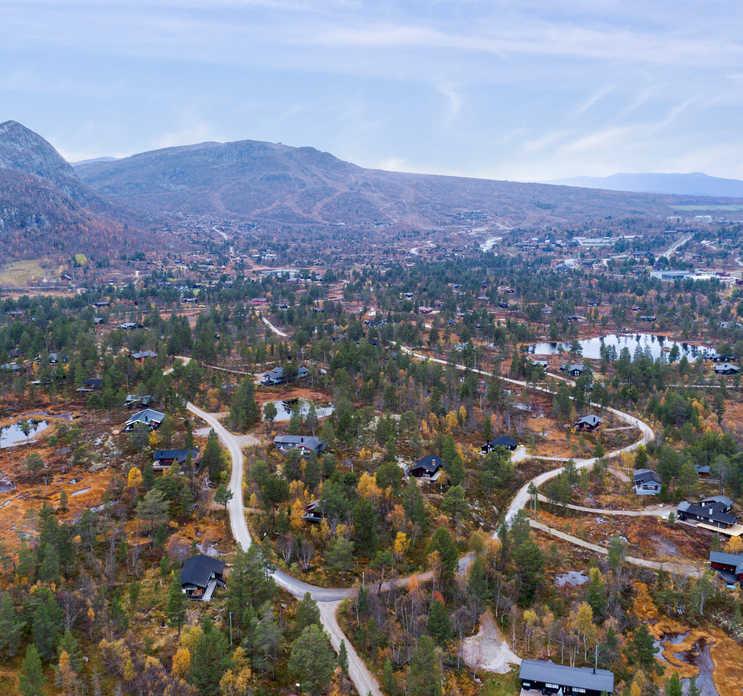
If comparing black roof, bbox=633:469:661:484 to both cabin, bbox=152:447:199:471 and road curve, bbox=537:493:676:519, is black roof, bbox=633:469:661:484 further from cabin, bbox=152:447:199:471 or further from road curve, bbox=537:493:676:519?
cabin, bbox=152:447:199:471

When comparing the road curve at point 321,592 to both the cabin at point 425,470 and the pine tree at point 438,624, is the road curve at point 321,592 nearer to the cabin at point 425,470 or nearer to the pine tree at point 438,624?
the pine tree at point 438,624

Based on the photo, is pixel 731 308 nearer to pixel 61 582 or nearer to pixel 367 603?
pixel 367 603

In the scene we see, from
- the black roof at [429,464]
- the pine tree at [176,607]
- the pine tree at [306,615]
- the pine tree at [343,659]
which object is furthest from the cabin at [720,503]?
the pine tree at [176,607]

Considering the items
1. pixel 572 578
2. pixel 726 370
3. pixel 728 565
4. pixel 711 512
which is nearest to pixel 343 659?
pixel 572 578

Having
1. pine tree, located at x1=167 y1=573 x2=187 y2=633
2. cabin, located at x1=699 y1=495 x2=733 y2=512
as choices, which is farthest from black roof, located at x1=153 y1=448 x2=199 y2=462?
cabin, located at x1=699 y1=495 x2=733 y2=512

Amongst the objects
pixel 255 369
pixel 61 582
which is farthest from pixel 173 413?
pixel 61 582

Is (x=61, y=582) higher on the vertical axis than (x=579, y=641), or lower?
higher
